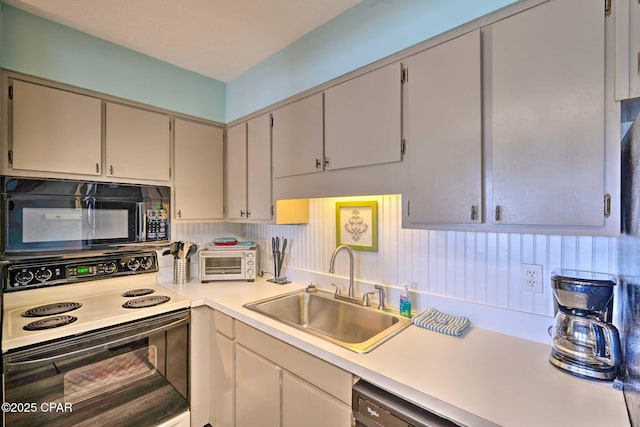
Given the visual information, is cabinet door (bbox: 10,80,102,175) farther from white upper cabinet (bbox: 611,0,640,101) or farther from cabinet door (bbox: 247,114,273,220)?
white upper cabinet (bbox: 611,0,640,101)

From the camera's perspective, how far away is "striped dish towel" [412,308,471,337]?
4.20ft

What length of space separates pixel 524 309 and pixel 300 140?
1430 mm

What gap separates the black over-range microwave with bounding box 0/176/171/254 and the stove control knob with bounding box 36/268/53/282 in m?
0.16

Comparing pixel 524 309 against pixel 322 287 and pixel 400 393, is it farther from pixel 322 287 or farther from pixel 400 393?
pixel 322 287

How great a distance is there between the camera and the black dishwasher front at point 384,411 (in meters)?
0.88

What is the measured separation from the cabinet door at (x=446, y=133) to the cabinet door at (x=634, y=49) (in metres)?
0.39

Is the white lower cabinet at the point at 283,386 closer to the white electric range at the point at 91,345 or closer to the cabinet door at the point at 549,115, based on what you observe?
the white electric range at the point at 91,345

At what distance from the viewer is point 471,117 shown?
3.61 ft

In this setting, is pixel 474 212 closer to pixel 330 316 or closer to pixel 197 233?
pixel 330 316

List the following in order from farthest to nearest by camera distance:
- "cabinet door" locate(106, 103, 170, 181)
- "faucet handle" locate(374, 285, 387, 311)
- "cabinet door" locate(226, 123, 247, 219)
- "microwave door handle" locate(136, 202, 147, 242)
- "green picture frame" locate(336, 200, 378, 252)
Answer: "cabinet door" locate(226, 123, 247, 219)
"microwave door handle" locate(136, 202, 147, 242)
"cabinet door" locate(106, 103, 170, 181)
"green picture frame" locate(336, 200, 378, 252)
"faucet handle" locate(374, 285, 387, 311)

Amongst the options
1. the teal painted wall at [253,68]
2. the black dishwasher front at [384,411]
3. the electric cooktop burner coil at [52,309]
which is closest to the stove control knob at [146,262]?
the electric cooktop burner coil at [52,309]

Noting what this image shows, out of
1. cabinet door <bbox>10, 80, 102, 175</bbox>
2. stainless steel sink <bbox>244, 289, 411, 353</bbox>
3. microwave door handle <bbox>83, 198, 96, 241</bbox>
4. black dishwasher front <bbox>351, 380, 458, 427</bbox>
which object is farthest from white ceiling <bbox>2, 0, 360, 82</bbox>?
black dishwasher front <bbox>351, 380, 458, 427</bbox>

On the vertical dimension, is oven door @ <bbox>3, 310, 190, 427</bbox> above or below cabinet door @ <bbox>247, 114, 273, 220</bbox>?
below

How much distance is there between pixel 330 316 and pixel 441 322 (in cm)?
70
